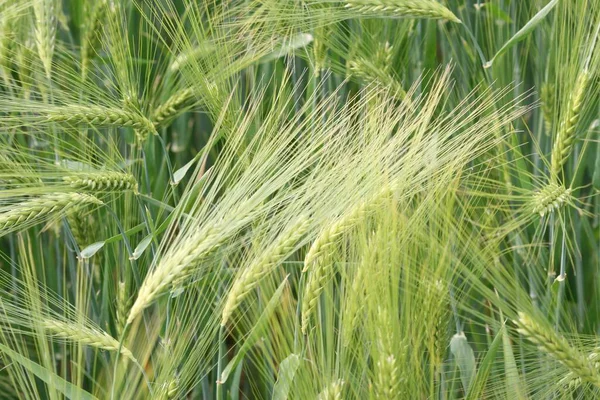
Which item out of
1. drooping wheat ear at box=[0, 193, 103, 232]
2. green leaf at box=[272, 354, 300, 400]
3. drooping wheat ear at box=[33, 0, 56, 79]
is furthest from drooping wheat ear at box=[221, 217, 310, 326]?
drooping wheat ear at box=[33, 0, 56, 79]

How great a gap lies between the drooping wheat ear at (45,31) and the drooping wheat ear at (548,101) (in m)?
0.72

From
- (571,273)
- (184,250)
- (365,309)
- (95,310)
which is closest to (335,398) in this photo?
(365,309)

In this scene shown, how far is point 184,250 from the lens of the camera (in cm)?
88

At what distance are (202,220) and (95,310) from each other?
446mm

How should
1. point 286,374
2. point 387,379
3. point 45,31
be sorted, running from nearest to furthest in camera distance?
point 387,379, point 286,374, point 45,31

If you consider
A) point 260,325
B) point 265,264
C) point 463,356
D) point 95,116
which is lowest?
point 463,356

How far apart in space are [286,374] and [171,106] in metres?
0.47

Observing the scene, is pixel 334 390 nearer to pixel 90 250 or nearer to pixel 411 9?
pixel 90 250

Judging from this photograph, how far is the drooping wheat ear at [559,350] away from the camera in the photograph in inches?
36.4

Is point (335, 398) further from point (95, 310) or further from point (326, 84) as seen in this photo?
point (326, 84)

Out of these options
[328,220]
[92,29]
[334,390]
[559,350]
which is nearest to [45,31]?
[92,29]

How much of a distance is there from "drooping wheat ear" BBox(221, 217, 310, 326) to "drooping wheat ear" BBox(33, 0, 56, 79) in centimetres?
49

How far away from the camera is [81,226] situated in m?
1.24

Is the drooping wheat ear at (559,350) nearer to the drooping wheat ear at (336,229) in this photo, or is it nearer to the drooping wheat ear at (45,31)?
the drooping wheat ear at (336,229)
